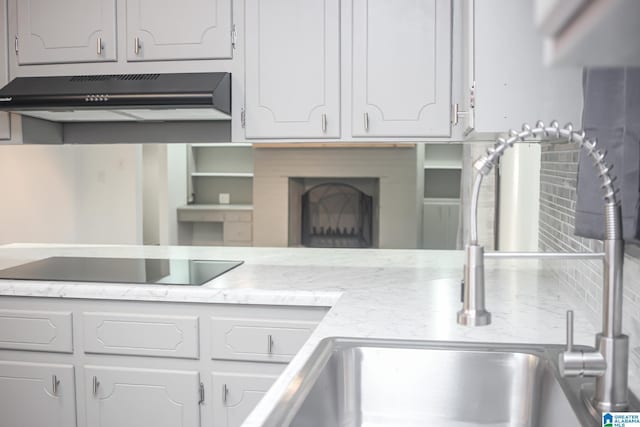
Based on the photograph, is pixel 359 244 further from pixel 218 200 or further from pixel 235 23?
pixel 235 23

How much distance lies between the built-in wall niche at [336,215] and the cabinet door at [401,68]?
475 cm

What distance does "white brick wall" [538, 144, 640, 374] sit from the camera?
1.20 metres

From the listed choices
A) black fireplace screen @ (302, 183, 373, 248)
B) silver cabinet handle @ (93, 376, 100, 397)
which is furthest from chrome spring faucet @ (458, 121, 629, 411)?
black fireplace screen @ (302, 183, 373, 248)

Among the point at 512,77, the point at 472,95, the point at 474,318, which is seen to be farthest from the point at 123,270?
the point at 474,318

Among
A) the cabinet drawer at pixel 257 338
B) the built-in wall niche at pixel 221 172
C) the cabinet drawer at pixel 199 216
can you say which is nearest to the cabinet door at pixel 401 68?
the cabinet drawer at pixel 257 338

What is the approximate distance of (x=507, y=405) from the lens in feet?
4.09

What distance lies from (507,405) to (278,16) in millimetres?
1652

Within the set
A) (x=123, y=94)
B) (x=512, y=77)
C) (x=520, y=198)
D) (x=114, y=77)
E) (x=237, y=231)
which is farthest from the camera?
(x=237, y=231)

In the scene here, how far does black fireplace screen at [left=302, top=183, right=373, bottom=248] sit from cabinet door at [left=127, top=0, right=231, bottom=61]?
4.83 meters

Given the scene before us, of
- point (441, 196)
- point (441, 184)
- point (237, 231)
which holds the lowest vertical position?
point (237, 231)

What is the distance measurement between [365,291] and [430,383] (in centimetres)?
74

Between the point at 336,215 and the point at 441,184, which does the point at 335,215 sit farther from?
the point at 441,184

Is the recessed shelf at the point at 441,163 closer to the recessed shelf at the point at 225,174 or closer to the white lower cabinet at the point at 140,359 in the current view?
the recessed shelf at the point at 225,174

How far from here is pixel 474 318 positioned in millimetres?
928
